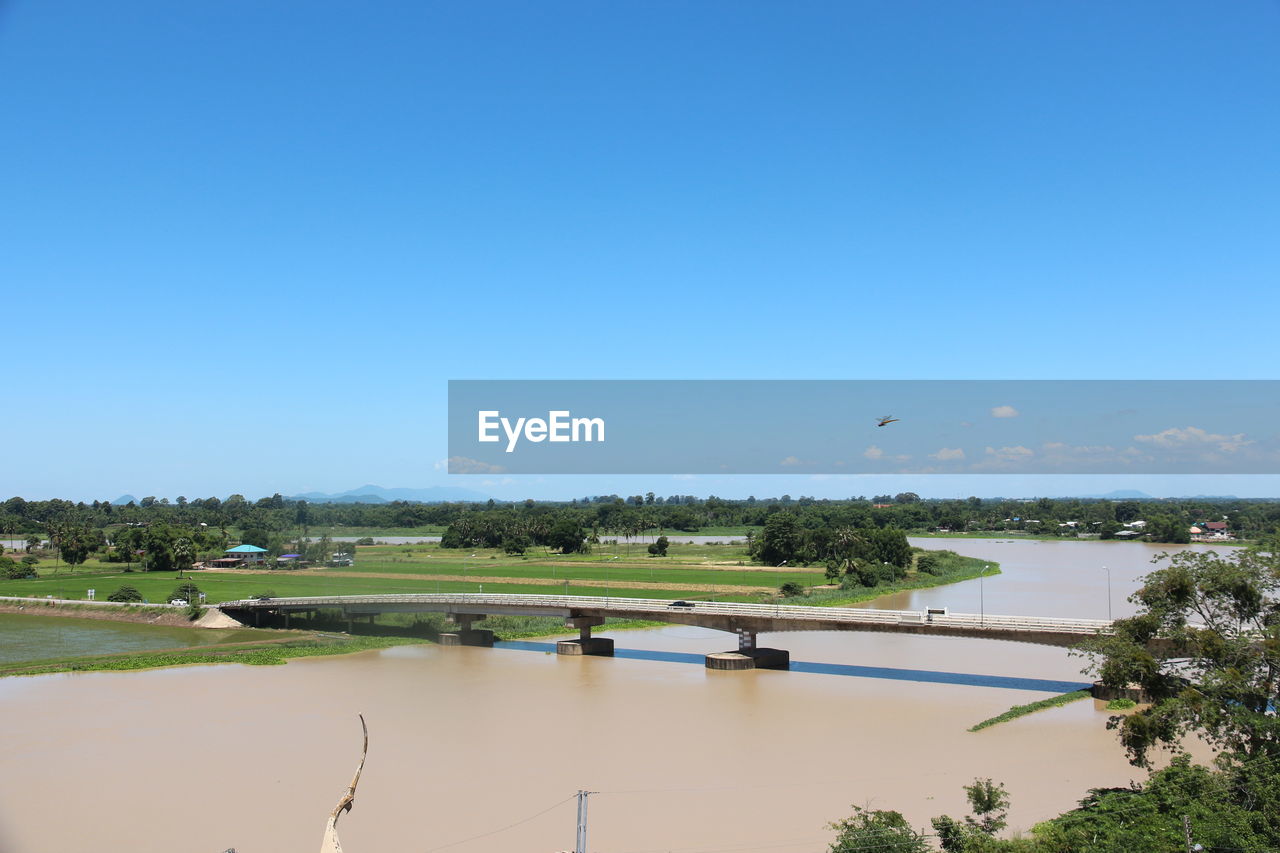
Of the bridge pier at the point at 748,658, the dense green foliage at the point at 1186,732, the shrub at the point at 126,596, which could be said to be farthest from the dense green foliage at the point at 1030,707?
the shrub at the point at 126,596

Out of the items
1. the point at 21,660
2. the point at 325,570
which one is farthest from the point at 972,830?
the point at 325,570

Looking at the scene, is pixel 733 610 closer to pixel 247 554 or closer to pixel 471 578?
pixel 471 578

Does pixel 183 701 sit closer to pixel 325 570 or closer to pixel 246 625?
pixel 246 625

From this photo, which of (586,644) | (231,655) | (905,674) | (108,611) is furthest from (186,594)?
(905,674)

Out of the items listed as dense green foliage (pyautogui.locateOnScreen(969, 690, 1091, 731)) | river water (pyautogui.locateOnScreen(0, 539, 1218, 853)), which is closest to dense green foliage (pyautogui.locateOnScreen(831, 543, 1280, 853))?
river water (pyautogui.locateOnScreen(0, 539, 1218, 853))

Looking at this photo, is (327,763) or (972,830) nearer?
(972,830)

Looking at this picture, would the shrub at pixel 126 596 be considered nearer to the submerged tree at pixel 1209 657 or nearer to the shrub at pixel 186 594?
the shrub at pixel 186 594
